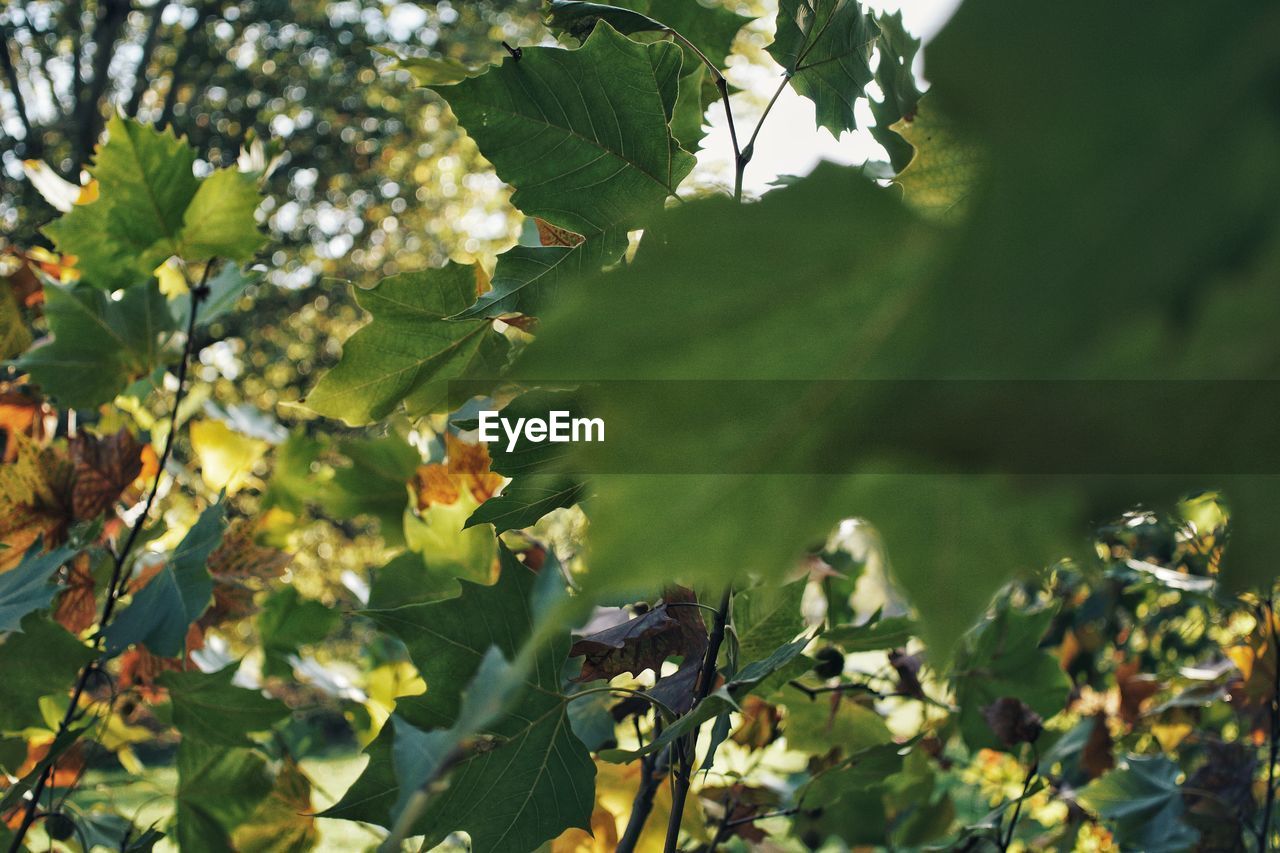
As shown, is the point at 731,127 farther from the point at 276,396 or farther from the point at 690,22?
the point at 276,396

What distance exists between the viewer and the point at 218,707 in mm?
712

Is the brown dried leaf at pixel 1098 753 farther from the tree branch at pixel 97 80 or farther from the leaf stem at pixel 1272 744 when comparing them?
the tree branch at pixel 97 80

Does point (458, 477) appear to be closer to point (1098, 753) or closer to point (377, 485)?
point (377, 485)

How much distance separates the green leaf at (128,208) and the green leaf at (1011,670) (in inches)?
A: 27.9

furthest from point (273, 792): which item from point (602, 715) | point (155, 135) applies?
→ point (155, 135)

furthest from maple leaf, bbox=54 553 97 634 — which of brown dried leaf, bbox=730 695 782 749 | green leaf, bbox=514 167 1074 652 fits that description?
green leaf, bbox=514 167 1074 652

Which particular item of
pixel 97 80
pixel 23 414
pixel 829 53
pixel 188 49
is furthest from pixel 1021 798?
pixel 188 49

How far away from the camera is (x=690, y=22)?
21.6 inches

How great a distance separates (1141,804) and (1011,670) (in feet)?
0.77

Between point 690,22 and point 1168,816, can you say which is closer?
point 690,22

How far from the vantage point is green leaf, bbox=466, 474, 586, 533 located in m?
0.39

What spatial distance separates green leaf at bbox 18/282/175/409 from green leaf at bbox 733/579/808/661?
558 millimetres

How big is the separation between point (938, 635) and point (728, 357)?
0.17ft

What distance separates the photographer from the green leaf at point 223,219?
78cm
